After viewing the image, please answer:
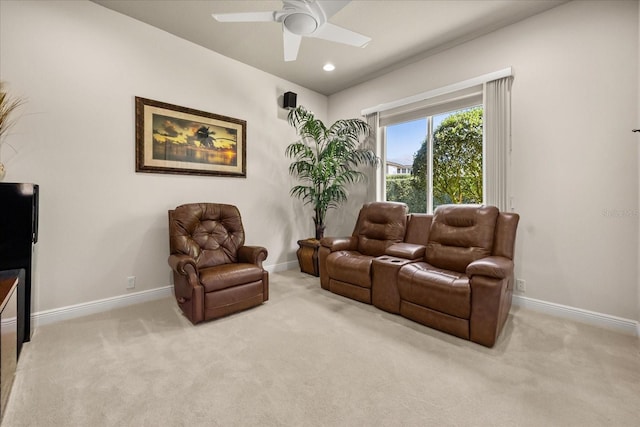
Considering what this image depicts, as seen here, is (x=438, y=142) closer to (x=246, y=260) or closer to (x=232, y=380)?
(x=246, y=260)

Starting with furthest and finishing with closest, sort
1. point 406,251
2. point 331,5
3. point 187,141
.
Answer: point 187,141
point 406,251
point 331,5

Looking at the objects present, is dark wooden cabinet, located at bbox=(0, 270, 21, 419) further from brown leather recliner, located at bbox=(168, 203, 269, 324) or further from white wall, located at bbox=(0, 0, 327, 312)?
brown leather recliner, located at bbox=(168, 203, 269, 324)

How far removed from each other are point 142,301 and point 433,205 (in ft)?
12.4

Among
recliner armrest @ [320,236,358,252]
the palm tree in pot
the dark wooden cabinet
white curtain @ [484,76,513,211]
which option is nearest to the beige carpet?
the dark wooden cabinet

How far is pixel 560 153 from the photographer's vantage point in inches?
107

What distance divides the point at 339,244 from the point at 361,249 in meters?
0.34

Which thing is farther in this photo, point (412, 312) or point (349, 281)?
point (349, 281)

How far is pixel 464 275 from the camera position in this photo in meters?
2.49

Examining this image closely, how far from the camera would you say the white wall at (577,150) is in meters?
2.42

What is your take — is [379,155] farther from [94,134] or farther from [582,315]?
[94,134]

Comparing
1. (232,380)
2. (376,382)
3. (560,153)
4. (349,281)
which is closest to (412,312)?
(349,281)

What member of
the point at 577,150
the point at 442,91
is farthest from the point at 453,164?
the point at 577,150

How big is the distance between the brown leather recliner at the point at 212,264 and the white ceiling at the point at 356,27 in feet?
6.58

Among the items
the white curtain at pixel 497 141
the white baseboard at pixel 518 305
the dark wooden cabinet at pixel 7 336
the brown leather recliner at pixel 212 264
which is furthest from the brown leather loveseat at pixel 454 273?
the dark wooden cabinet at pixel 7 336
